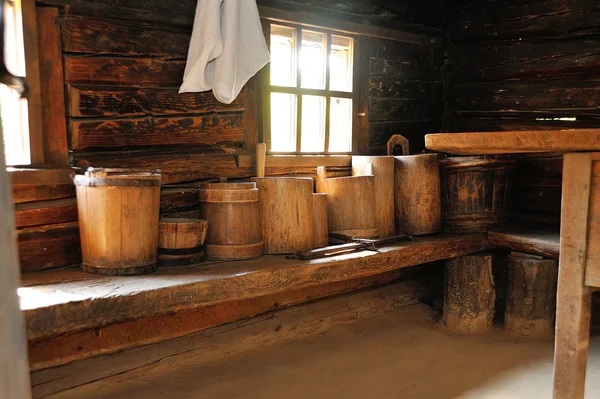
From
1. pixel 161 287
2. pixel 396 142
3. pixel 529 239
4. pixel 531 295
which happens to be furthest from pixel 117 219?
pixel 531 295

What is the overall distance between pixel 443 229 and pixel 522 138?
7.61 ft

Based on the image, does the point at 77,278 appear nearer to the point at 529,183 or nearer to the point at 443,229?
the point at 443,229

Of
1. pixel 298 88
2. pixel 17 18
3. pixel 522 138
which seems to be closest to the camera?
pixel 522 138

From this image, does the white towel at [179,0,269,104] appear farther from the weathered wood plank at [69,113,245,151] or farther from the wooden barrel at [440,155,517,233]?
the wooden barrel at [440,155,517,233]

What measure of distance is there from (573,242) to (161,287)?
195 centimetres

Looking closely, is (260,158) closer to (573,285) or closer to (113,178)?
(113,178)

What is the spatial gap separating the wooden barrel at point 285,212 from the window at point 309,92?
75cm

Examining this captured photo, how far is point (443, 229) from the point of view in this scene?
4328 mm

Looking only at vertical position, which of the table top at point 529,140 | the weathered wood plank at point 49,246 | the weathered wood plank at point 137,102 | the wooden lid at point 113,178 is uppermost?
the weathered wood plank at point 137,102

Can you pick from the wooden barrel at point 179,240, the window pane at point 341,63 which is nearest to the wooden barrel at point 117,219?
the wooden barrel at point 179,240

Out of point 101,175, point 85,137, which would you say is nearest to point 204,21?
point 85,137

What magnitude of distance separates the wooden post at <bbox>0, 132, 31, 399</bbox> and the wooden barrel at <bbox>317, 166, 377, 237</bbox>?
10.9 feet

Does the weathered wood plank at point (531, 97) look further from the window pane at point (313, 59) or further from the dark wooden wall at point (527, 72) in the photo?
the window pane at point (313, 59)

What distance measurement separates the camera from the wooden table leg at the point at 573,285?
84.6 inches
